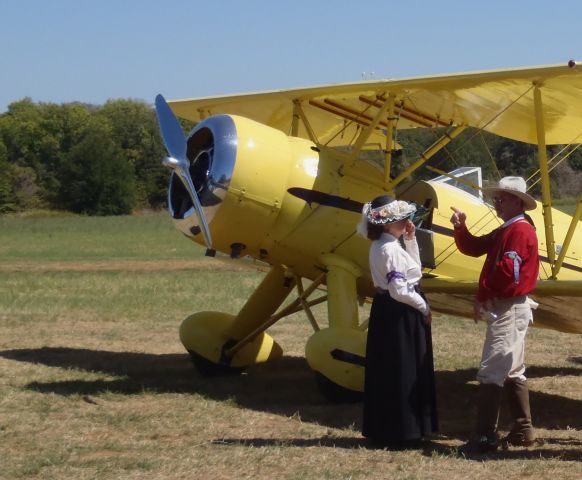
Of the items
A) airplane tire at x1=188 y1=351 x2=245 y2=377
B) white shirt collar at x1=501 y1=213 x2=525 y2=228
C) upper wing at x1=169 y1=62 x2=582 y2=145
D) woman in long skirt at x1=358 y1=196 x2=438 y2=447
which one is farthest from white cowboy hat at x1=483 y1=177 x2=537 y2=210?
airplane tire at x1=188 y1=351 x2=245 y2=377

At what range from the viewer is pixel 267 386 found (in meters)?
8.77

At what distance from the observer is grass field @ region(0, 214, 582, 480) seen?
18.7 ft

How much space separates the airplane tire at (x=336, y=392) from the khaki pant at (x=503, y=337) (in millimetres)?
1689

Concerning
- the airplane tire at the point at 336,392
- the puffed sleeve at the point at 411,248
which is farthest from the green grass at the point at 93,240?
the puffed sleeve at the point at 411,248

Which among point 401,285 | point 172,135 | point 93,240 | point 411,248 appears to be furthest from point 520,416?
point 93,240

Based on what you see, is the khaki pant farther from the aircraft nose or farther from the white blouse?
the aircraft nose

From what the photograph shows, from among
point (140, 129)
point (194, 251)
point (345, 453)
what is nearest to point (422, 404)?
point (345, 453)

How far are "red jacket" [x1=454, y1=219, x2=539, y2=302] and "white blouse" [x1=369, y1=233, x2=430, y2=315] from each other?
43 centimetres

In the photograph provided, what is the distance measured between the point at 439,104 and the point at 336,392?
124 inches

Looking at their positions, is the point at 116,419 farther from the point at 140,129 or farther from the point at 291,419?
the point at 140,129

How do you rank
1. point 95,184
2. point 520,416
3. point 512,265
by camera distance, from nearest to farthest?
point 512,265
point 520,416
point 95,184

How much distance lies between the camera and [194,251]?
27188 mm

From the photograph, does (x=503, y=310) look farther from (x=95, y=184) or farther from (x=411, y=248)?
(x=95, y=184)

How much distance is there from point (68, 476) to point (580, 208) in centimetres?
468
